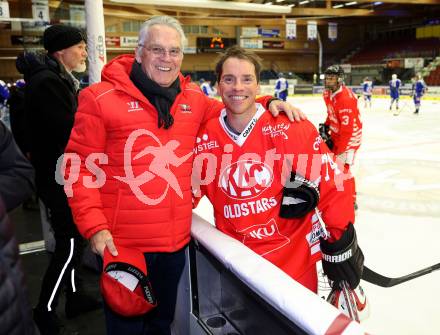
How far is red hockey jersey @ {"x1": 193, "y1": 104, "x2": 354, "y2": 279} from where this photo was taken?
1462 mm

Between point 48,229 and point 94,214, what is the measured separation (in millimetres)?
1838

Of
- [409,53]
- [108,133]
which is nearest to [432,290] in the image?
[108,133]

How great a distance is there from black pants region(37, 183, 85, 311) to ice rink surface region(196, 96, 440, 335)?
1496 mm

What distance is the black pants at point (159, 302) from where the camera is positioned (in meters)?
1.51

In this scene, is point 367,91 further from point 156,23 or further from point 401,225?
point 156,23

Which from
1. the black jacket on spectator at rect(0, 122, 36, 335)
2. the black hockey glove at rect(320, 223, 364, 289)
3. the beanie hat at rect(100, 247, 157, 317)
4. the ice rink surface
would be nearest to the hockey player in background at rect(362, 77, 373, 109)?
the ice rink surface

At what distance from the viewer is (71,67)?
2.14 m

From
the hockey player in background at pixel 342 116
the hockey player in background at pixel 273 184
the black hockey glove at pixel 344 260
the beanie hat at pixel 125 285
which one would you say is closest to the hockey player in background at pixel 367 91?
the hockey player in background at pixel 342 116

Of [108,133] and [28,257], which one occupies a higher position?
[108,133]

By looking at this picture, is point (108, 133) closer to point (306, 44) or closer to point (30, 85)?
point (30, 85)

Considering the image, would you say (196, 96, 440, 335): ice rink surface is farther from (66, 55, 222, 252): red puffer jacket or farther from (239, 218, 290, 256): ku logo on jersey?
(66, 55, 222, 252): red puffer jacket

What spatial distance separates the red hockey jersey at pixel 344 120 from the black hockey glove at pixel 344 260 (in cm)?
256

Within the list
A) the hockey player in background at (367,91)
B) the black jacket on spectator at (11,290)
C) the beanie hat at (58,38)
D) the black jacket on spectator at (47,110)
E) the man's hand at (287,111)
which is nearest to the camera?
the black jacket on spectator at (11,290)

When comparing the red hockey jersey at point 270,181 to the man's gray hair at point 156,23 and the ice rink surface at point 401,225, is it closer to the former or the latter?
the man's gray hair at point 156,23
